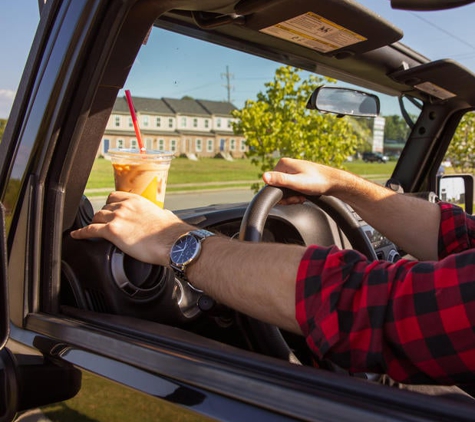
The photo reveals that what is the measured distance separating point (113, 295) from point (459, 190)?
300cm

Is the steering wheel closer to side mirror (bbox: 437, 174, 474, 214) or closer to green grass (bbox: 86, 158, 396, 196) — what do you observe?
green grass (bbox: 86, 158, 396, 196)

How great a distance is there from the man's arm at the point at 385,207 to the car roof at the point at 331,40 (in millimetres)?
501

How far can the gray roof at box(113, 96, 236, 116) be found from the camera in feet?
5.92

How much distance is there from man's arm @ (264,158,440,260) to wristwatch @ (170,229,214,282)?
71cm

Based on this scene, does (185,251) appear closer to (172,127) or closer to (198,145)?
(172,127)

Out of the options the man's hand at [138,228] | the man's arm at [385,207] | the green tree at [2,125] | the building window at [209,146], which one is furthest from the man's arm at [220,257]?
the building window at [209,146]

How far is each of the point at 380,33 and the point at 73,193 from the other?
52.6 inches

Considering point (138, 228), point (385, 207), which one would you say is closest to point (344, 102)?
point (385, 207)

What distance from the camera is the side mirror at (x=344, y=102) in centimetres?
273

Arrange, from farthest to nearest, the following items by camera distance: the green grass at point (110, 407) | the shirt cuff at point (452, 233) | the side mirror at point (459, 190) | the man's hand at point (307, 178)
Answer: the side mirror at point (459, 190)
the shirt cuff at point (452, 233)
the man's hand at point (307, 178)
the green grass at point (110, 407)

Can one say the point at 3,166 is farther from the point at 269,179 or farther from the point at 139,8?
the point at 269,179

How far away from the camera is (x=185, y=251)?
1437 mm

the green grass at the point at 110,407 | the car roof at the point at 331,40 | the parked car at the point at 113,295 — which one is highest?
the car roof at the point at 331,40

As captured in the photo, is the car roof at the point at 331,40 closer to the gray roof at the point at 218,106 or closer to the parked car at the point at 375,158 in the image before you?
the parked car at the point at 375,158
